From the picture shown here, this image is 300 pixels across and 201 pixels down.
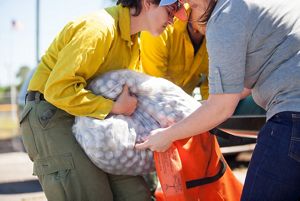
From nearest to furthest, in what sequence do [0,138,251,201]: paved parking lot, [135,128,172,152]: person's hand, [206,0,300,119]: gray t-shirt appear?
[206,0,300,119]: gray t-shirt < [135,128,172,152]: person's hand < [0,138,251,201]: paved parking lot

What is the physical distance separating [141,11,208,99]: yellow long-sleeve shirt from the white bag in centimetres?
69

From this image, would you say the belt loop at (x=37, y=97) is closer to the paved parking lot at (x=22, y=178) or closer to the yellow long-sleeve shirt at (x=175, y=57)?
the yellow long-sleeve shirt at (x=175, y=57)

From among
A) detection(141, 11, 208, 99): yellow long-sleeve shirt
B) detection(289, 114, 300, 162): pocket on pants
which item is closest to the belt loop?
detection(141, 11, 208, 99): yellow long-sleeve shirt

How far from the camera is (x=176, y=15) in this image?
220 cm

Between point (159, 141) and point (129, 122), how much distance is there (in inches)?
10.1

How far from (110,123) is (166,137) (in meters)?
0.29

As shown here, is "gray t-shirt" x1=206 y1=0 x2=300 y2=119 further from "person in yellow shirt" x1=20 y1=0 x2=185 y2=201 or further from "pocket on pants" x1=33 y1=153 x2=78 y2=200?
"pocket on pants" x1=33 y1=153 x2=78 y2=200

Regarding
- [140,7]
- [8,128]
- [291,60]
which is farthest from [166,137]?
[8,128]

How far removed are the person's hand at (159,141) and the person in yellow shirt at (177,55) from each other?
3.29 feet

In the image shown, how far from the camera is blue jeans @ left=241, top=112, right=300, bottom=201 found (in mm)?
1627

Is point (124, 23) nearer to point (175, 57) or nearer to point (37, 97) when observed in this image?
point (37, 97)

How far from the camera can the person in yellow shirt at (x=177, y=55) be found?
2912 mm

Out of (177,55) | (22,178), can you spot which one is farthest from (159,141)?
(22,178)

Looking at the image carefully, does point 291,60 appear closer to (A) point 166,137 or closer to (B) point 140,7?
(A) point 166,137
